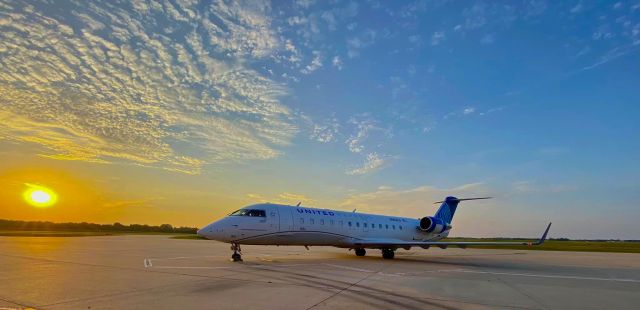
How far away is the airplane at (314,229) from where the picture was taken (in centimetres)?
1736

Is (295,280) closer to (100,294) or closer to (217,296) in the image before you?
(217,296)

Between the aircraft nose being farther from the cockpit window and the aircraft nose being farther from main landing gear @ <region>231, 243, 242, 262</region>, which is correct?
the cockpit window

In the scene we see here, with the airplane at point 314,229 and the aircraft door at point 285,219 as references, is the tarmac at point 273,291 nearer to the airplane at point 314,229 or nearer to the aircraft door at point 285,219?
the airplane at point 314,229

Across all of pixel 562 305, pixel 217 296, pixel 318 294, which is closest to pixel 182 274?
pixel 217 296

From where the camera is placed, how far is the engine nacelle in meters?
28.5

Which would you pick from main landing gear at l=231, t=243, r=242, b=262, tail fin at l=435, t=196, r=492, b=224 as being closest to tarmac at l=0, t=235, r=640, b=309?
main landing gear at l=231, t=243, r=242, b=262

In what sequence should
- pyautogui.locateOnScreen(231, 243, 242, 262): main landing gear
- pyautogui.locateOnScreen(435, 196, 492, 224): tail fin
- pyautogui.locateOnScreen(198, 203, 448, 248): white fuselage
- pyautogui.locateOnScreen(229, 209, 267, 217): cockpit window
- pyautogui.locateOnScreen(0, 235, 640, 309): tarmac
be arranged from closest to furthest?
pyautogui.locateOnScreen(0, 235, 640, 309): tarmac
pyautogui.locateOnScreen(231, 243, 242, 262): main landing gear
pyautogui.locateOnScreen(198, 203, 448, 248): white fuselage
pyautogui.locateOnScreen(229, 209, 267, 217): cockpit window
pyautogui.locateOnScreen(435, 196, 492, 224): tail fin

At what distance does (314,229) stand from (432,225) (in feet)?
37.3

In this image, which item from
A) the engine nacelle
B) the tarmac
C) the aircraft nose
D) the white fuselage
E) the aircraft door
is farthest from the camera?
the engine nacelle

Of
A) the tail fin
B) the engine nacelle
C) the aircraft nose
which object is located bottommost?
the aircraft nose

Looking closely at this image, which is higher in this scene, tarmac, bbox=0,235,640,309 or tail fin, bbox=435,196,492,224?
tail fin, bbox=435,196,492,224

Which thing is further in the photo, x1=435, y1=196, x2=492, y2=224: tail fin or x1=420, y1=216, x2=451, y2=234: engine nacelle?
x1=435, y1=196, x2=492, y2=224: tail fin

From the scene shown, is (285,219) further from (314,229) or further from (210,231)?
(210,231)

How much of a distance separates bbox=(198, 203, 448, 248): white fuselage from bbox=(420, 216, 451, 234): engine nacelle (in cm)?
300
